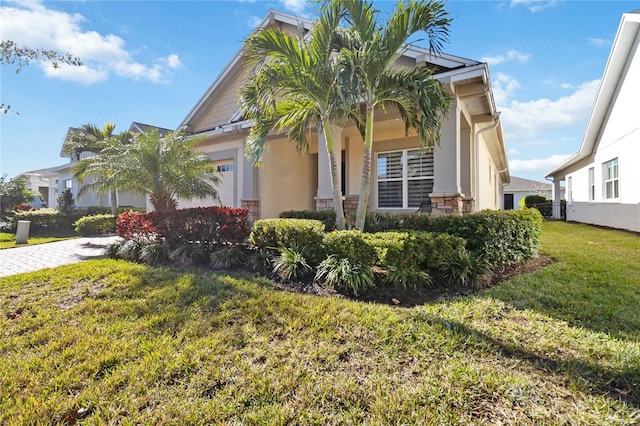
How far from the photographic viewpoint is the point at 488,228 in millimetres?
5703

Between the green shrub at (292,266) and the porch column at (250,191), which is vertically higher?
the porch column at (250,191)

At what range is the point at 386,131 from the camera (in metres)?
11.0

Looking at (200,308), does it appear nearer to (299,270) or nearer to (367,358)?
(299,270)

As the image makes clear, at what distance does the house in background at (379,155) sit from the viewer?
734cm

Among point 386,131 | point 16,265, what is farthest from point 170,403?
point 386,131

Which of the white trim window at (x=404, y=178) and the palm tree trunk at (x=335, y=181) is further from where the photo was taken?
the white trim window at (x=404, y=178)

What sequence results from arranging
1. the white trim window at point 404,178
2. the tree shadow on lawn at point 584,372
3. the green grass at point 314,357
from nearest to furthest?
the green grass at point 314,357 < the tree shadow on lawn at point 584,372 < the white trim window at point 404,178

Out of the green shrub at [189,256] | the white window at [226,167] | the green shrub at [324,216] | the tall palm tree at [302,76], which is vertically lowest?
the green shrub at [189,256]

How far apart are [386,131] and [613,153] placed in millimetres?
10251

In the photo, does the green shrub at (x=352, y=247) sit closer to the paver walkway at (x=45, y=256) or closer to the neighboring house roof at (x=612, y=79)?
the paver walkway at (x=45, y=256)

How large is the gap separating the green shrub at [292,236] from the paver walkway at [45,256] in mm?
4692

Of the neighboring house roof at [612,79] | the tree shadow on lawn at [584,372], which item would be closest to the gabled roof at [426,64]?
the tree shadow on lawn at [584,372]

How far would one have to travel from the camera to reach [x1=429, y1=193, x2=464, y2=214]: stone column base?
23.6 feet

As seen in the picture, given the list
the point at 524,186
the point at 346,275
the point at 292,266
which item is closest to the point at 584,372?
the point at 346,275
